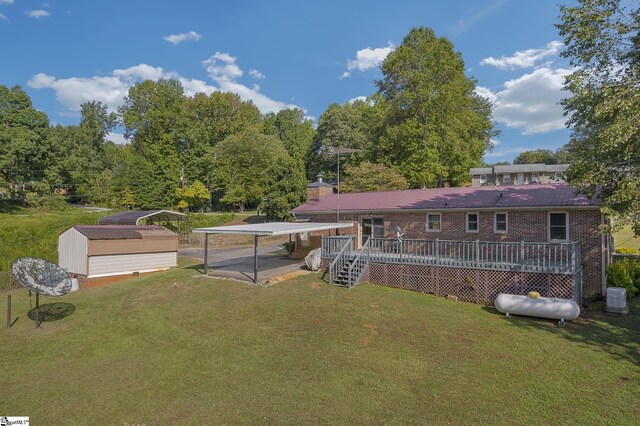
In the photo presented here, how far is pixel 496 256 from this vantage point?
13.5 meters

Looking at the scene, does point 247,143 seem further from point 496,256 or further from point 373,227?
point 496,256

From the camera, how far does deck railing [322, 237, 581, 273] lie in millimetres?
12539

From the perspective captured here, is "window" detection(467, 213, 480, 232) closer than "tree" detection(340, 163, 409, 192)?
Yes

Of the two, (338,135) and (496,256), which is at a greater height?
(338,135)

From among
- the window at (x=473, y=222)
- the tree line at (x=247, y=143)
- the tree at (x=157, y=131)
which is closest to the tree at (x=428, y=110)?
the tree line at (x=247, y=143)

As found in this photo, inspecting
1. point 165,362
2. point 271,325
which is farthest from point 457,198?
point 165,362

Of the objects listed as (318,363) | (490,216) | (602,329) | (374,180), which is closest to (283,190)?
(374,180)

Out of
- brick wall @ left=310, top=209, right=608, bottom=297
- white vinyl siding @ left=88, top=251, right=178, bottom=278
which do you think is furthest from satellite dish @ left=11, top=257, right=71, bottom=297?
brick wall @ left=310, top=209, right=608, bottom=297

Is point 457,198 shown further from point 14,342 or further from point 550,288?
point 14,342

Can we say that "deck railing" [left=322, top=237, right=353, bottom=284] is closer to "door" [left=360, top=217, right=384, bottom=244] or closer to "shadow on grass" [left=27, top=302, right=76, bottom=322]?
"door" [left=360, top=217, right=384, bottom=244]

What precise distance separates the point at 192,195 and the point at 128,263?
90.4 feet

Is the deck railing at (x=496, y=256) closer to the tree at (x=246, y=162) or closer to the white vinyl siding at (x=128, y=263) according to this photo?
the white vinyl siding at (x=128, y=263)

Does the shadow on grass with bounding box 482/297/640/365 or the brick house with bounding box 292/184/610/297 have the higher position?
the brick house with bounding box 292/184/610/297

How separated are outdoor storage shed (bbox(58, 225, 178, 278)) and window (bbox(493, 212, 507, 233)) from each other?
1955cm
